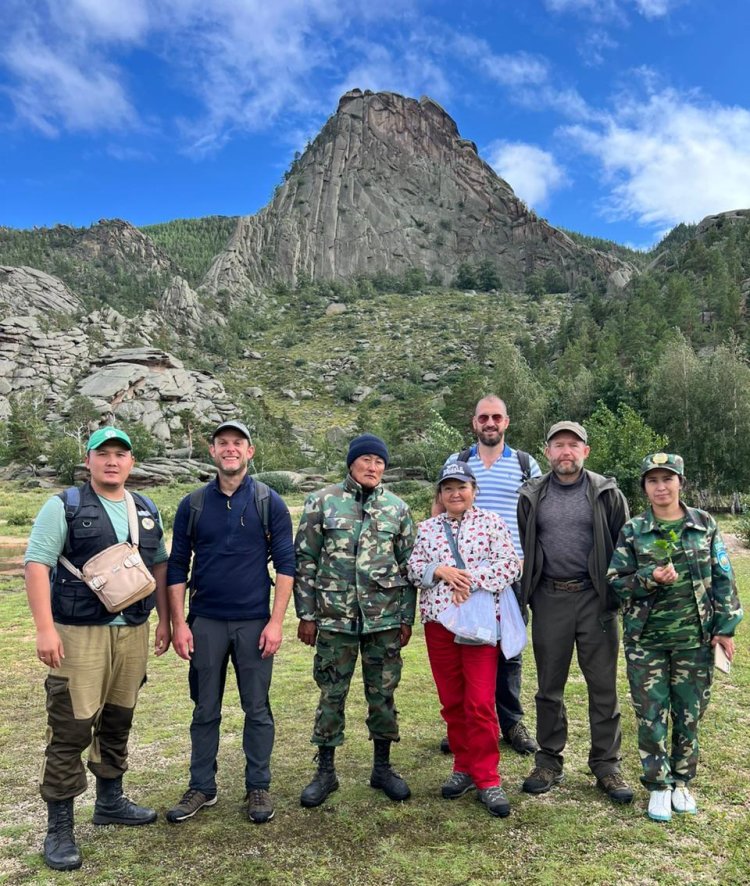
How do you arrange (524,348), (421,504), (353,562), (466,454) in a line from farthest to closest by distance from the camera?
(524,348), (421,504), (466,454), (353,562)

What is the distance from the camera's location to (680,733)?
11.2ft

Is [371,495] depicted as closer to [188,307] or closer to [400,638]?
[400,638]

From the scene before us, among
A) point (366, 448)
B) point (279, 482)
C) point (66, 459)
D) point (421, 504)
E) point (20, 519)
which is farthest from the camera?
point (66, 459)

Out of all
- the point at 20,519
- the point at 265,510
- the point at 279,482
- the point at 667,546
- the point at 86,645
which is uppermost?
the point at 265,510

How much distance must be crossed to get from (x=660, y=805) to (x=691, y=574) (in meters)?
1.28

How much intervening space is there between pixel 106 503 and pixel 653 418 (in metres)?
30.4

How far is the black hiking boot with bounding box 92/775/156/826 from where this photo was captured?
3297 millimetres

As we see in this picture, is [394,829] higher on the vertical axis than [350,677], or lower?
lower

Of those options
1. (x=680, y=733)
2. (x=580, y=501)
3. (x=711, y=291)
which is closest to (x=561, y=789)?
(x=680, y=733)

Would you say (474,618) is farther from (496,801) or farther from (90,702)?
(90,702)

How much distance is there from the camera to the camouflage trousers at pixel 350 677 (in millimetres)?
3598

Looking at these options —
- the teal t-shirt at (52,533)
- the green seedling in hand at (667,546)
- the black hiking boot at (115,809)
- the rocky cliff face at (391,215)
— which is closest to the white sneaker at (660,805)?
the green seedling in hand at (667,546)

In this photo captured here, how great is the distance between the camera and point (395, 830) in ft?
10.4

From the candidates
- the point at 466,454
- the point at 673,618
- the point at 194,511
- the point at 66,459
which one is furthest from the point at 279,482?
the point at 673,618
